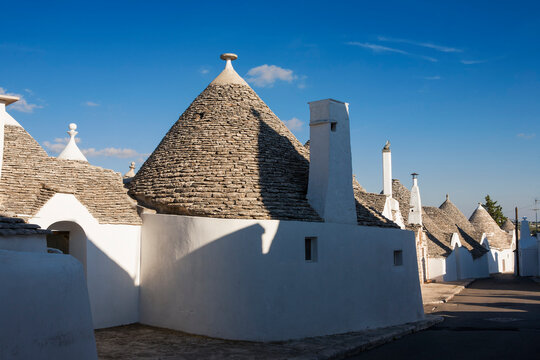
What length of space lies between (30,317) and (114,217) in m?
5.95

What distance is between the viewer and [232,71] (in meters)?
15.4

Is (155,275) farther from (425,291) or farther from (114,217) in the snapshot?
(425,291)

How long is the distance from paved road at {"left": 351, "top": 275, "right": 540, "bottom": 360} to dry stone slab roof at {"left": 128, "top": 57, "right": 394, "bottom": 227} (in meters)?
3.22

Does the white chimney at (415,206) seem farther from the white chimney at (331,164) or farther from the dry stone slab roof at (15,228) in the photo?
the dry stone slab roof at (15,228)

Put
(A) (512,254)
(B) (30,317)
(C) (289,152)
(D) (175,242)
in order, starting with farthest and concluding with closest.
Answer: (A) (512,254), (C) (289,152), (D) (175,242), (B) (30,317)

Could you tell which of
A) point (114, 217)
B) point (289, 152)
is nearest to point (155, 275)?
point (114, 217)

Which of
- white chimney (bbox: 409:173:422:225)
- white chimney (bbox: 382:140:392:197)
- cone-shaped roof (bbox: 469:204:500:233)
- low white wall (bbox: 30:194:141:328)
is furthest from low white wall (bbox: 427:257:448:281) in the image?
low white wall (bbox: 30:194:141:328)

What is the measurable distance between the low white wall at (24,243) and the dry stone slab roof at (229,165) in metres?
4.27

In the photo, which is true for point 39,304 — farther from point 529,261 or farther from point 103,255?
point 529,261

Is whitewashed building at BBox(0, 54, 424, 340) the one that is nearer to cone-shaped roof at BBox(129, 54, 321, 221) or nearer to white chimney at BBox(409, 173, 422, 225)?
cone-shaped roof at BBox(129, 54, 321, 221)

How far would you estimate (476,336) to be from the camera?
11.4 m

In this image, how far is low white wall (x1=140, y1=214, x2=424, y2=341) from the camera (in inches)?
398

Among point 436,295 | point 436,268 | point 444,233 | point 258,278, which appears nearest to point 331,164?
point 258,278

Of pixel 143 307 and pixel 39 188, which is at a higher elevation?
pixel 39 188
